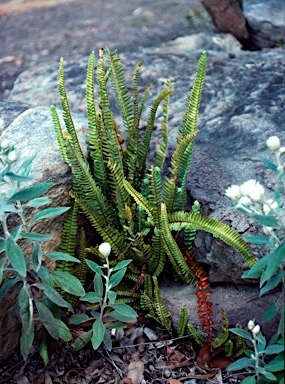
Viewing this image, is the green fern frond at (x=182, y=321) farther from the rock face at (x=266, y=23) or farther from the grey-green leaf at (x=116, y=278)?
the rock face at (x=266, y=23)

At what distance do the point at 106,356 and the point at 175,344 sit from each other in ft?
1.07

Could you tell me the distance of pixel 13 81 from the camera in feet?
14.4

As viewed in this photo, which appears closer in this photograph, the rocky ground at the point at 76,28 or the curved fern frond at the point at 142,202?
the curved fern frond at the point at 142,202

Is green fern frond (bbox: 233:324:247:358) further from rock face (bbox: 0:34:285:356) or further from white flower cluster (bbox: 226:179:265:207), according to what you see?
white flower cluster (bbox: 226:179:265:207)

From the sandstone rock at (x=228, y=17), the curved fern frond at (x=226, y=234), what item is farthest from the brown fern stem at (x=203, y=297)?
the sandstone rock at (x=228, y=17)

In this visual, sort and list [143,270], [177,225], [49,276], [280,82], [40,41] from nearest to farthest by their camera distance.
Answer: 1. [49,276]
2. [177,225]
3. [143,270]
4. [280,82]
5. [40,41]

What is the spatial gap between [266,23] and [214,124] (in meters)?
2.18

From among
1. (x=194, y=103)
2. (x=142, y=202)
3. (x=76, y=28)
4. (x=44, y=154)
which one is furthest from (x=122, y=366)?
(x=76, y=28)

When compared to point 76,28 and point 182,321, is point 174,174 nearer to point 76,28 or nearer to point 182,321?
point 182,321

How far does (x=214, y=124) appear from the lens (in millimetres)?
3096

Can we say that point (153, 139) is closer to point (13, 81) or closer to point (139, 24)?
point (13, 81)

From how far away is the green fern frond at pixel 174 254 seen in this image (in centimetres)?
223

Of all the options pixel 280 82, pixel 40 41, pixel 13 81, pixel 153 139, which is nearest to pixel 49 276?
pixel 153 139

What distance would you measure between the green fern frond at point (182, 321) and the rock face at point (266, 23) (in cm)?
315
